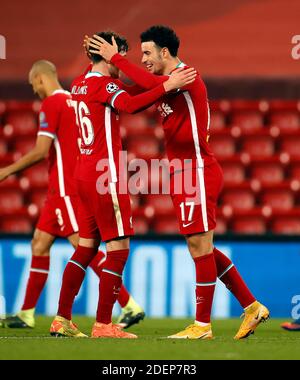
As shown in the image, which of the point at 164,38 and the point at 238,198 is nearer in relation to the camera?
the point at 164,38

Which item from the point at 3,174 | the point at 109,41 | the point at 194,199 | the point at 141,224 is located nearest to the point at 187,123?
the point at 194,199

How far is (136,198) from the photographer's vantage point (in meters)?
11.4

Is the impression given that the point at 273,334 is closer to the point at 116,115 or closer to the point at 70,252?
the point at 116,115

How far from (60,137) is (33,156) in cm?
28

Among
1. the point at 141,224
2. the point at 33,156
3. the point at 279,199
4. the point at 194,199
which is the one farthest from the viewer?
the point at 279,199

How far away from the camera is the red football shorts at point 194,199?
19.2 ft

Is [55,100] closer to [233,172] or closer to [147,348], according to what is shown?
[147,348]

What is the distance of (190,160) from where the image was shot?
19.4 ft

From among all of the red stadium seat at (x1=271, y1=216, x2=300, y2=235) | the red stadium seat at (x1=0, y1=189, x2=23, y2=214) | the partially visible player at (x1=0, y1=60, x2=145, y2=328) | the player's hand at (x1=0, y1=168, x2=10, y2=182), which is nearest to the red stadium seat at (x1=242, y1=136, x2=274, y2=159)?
the red stadium seat at (x1=271, y1=216, x2=300, y2=235)

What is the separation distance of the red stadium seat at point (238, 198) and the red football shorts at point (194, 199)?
17.7 ft

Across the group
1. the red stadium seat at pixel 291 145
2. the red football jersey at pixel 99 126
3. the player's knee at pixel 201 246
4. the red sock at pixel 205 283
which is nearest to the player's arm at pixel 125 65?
the red football jersey at pixel 99 126

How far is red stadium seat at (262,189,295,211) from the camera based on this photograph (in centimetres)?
1134

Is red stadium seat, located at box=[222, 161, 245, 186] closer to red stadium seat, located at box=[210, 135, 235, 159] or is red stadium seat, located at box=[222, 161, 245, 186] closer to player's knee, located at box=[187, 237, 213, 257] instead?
red stadium seat, located at box=[210, 135, 235, 159]

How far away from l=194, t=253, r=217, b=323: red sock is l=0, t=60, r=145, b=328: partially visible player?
4.20ft
